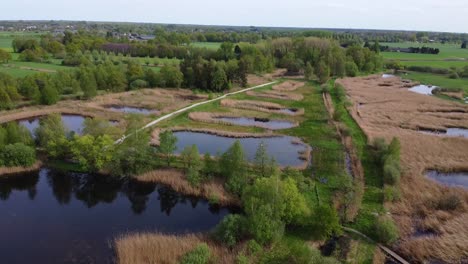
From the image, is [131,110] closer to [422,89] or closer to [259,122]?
[259,122]

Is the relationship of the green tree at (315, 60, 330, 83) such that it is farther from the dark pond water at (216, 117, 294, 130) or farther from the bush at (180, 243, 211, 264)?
the bush at (180, 243, 211, 264)

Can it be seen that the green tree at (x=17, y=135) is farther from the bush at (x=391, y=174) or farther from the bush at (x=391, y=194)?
the bush at (x=391, y=174)

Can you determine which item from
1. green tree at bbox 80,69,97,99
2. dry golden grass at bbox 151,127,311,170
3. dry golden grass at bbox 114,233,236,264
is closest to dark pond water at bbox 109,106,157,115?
green tree at bbox 80,69,97,99

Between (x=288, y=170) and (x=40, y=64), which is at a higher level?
(x=40, y=64)

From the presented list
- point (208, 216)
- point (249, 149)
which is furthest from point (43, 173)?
point (249, 149)

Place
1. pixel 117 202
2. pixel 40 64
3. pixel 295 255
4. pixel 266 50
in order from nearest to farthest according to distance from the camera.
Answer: pixel 295 255, pixel 117 202, pixel 40 64, pixel 266 50

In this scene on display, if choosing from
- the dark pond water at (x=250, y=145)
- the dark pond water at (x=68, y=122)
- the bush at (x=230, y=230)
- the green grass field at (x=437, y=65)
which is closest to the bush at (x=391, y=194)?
the dark pond water at (x=250, y=145)

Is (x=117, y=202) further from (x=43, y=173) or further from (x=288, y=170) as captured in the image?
(x=288, y=170)
